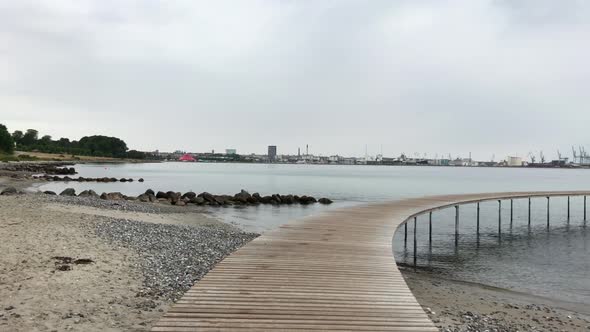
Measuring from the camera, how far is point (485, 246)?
20953mm

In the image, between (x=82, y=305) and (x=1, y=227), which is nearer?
(x=82, y=305)

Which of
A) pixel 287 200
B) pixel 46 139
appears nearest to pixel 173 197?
pixel 287 200

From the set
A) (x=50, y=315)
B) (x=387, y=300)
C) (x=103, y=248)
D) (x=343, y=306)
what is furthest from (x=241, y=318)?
(x=103, y=248)

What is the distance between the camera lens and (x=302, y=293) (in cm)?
605

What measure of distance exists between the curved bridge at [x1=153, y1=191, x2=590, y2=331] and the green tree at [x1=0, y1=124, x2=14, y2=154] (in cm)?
10718

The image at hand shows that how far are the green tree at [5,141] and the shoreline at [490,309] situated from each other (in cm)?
10814

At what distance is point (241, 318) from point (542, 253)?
1782cm

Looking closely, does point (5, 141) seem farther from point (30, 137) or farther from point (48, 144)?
point (48, 144)

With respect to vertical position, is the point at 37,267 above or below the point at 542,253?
above

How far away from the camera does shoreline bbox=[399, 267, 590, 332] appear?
7.93 m

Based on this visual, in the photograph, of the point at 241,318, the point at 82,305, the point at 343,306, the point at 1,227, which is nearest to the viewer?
the point at 241,318

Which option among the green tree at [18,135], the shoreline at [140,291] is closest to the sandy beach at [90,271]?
the shoreline at [140,291]

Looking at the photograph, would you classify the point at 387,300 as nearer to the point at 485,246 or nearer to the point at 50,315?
the point at 50,315

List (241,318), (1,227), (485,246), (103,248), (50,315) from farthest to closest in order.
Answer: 1. (485,246)
2. (1,227)
3. (103,248)
4. (50,315)
5. (241,318)
